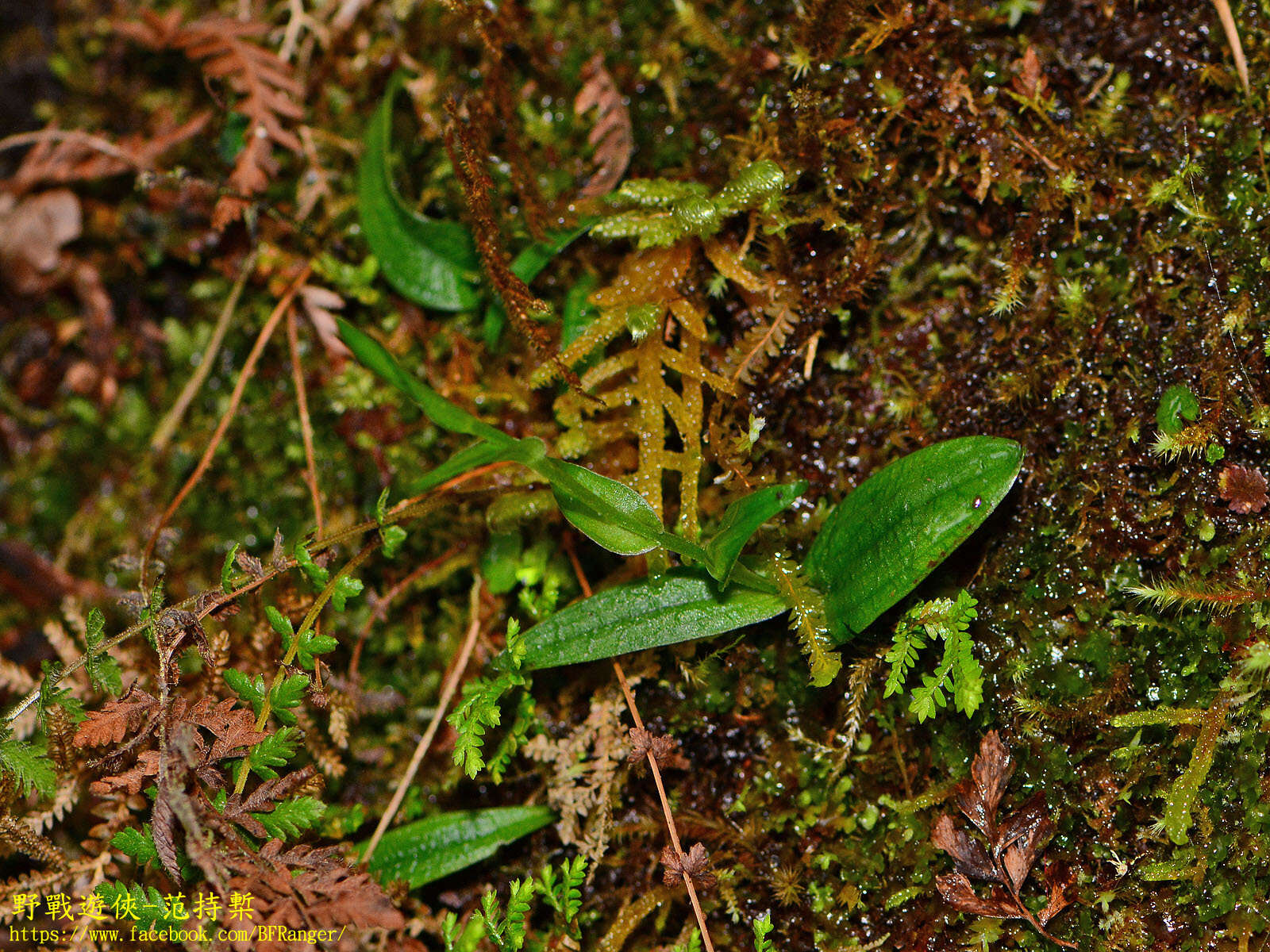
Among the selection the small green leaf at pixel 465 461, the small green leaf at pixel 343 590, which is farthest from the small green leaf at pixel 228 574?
the small green leaf at pixel 465 461

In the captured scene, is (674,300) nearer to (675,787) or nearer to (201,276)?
(675,787)

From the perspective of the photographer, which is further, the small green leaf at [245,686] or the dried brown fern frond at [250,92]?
the dried brown fern frond at [250,92]

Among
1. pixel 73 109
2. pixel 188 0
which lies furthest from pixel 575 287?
pixel 73 109

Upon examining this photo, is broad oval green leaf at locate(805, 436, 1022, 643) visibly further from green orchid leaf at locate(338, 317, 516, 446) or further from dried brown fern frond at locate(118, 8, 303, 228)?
dried brown fern frond at locate(118, 8, 303, 228)

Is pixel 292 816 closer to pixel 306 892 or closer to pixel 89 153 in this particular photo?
pixel 306 892

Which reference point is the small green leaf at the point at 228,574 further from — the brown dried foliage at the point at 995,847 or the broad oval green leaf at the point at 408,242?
the brown dried foliage at the point at 995,847

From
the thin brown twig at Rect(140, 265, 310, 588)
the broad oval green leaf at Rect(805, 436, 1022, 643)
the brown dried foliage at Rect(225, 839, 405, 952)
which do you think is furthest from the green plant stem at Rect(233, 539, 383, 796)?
the broad oval green leaf at Rect(805, 436, 1022, 643)

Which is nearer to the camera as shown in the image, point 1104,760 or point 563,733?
point 1104,760
